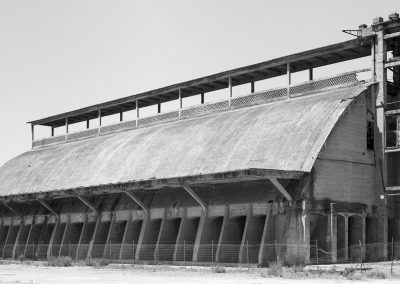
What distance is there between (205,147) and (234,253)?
9.88 meters

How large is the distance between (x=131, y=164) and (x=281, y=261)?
21.2 m

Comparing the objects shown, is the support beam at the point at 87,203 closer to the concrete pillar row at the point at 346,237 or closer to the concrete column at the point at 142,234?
the concrete column at the point at 142,234

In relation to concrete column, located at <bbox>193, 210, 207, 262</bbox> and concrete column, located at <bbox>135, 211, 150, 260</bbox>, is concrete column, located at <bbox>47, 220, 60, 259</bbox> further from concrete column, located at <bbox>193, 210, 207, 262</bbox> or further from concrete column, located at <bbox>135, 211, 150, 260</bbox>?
concrete column, located at <bbox>193, 210, 207, 262</bbox>

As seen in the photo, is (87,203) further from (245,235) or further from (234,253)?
(245,235)

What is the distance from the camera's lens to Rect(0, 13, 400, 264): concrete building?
43188 millimetres

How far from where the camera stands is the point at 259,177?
4181 centimetres

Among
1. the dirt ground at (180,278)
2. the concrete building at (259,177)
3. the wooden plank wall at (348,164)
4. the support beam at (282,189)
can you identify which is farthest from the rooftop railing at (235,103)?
the dirt ground at (180,278)

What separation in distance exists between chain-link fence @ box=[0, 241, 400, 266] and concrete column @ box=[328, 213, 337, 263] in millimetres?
57

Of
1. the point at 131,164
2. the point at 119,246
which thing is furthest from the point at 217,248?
the point at 131,164

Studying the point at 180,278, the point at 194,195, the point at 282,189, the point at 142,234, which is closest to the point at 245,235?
the point at 282,189

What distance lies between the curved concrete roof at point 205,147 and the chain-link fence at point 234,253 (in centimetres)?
467

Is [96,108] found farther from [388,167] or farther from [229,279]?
[229,279]

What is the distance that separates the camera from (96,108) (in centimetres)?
7462

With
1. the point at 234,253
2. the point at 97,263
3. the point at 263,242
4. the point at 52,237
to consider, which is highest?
the point at 52,237
